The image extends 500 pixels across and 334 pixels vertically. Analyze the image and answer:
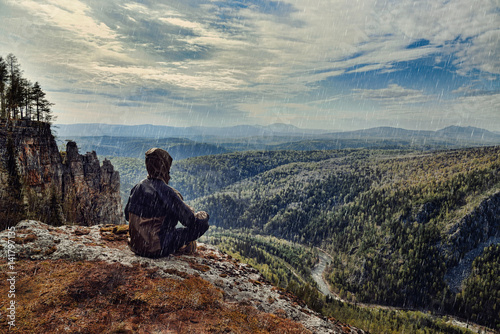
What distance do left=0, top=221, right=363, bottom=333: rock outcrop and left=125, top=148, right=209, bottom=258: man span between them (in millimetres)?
414

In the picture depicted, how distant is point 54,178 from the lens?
28625 mm

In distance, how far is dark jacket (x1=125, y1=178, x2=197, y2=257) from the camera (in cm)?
744

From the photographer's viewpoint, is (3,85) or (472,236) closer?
(3,85)

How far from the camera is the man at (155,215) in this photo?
7.45 m

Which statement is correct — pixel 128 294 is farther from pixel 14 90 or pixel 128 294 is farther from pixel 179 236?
pixel 14 90

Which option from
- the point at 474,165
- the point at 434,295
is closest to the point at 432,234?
the point at 434,295

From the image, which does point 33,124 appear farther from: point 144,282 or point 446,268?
point 446,268

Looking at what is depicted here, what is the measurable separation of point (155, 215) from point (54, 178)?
29.1 meters

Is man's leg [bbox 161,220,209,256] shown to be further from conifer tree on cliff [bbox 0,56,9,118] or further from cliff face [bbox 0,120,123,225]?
conifer tree on cliff [bbox 0,56,9,118]

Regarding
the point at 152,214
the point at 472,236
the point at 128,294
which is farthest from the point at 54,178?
the point at 472,236

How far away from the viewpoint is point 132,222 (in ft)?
24.8

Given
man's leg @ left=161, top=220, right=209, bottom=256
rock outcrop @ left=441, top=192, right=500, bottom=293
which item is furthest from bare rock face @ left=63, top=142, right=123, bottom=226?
rock outcrop @ left=441, top=192, right=500, bottom=293

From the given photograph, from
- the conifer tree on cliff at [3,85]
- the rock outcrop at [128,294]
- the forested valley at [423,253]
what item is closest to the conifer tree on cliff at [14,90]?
the conifer tree on cliff at [3,85]

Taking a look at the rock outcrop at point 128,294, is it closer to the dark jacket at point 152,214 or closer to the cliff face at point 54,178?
the dark jacket at point 152,214
